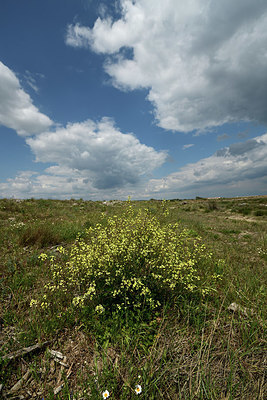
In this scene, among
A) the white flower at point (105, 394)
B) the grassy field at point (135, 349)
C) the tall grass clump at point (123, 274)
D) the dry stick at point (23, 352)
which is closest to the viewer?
the white flower at point (105, 394)

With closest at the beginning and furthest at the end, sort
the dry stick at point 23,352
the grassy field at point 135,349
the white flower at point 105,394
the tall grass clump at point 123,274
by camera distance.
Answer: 1. the white flower at point 105,394
2. the grassy field at point 135,349
3. the dry stick at point 23,352
4. the tall grass clump at point 123,274

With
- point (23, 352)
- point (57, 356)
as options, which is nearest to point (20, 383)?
point (23, 352)

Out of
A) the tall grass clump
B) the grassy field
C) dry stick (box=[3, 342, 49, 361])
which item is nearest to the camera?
the grassy field

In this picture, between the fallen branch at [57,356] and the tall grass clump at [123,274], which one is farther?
the tall grass clump at [123,274]

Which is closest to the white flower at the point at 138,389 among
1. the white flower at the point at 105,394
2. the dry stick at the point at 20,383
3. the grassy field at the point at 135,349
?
the grassy field at the point at 135,349

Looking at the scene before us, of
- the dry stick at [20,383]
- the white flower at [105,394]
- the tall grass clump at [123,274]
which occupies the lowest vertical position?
the dry stick at [20,383]

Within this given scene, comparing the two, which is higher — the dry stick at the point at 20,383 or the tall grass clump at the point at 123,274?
the tall grass clump at the point at 123,274

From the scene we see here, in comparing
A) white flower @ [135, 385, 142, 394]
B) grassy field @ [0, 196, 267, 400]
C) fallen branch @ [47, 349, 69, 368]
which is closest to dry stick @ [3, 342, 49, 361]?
grassy field @ [0, 196, 267, 400]

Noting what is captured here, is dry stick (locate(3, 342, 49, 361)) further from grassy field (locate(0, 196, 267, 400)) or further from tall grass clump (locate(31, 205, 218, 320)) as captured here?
tall grass clump (locate(31, 205, 218, 320))

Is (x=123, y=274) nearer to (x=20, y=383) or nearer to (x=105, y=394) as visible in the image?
(x=105, y=394)

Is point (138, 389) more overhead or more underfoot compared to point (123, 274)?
more underfoot

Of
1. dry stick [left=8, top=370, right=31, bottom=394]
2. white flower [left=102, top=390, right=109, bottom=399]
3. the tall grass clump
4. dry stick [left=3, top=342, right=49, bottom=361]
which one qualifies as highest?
the tall grass clump

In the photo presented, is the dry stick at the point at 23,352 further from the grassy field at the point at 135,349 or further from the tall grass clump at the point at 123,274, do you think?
the tall grass clump at the point at 123,274

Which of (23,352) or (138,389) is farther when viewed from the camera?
(23,352)
